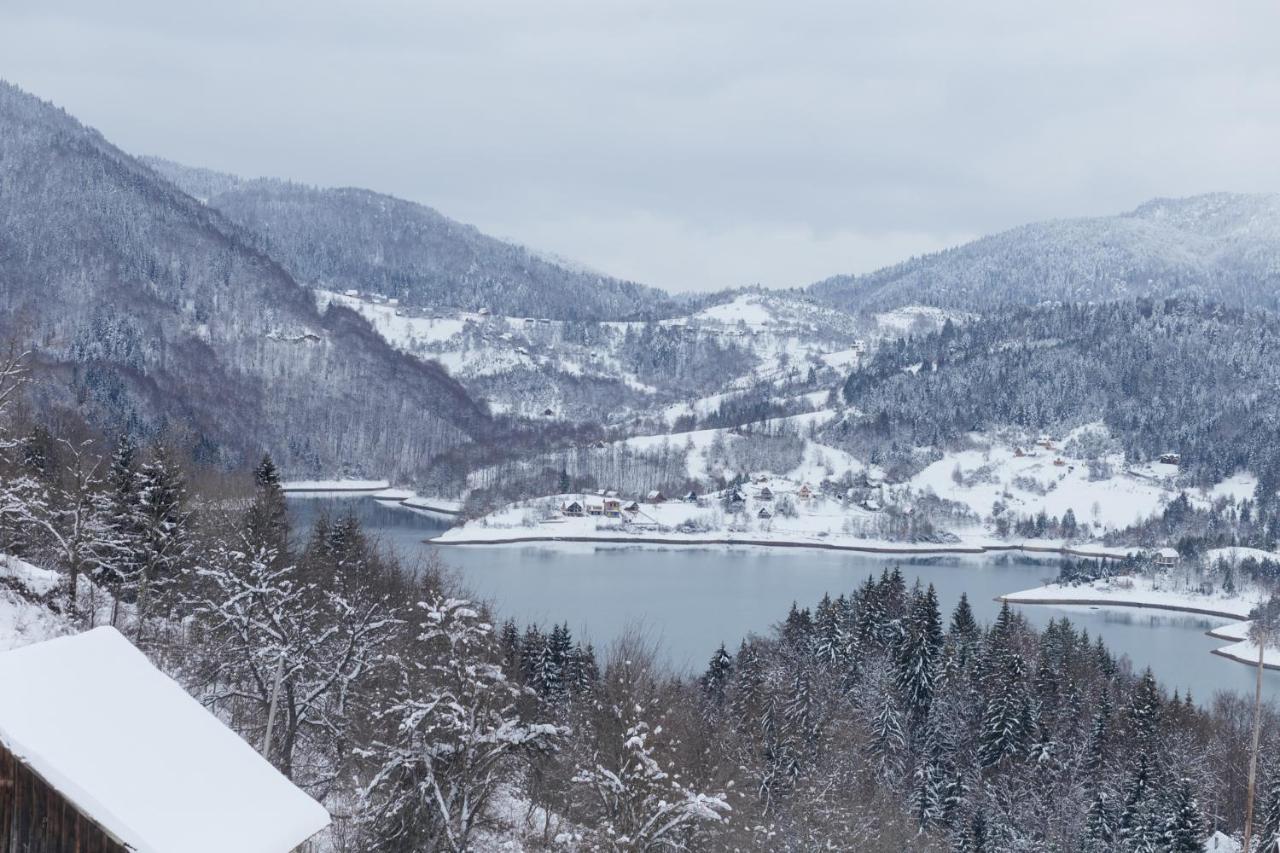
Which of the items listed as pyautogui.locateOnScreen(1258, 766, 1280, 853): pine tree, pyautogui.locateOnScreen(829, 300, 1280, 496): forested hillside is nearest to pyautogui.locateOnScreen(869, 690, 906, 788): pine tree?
pyautogui.locateOnScreen(1258, 766, 1280, 853): pine tree

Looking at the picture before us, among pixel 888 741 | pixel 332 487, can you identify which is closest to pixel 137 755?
pixel 888 741

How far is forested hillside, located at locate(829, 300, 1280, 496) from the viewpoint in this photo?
117125 mm

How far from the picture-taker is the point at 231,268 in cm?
14188

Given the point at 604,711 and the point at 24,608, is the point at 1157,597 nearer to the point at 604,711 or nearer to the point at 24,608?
the point at 604,711

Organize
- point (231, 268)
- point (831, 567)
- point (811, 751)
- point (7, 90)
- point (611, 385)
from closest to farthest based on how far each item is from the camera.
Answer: point (811, 751), point (831, 567), point (231, 268), point (7, 90), point (611, 385)

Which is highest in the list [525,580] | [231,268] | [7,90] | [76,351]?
[7,90]

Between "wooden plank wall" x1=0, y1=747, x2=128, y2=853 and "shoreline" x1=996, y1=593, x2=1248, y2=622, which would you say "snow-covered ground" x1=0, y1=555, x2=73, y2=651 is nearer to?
"wooden plank wall" x1=0, y1=747, x2=128, y2=853

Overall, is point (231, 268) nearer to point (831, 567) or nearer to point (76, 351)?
point (76, 351)

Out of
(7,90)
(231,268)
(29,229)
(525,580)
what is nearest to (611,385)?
(231,268)

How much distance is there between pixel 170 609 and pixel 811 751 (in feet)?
50.2

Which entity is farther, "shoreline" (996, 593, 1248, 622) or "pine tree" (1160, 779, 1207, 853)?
"shoreline" (996, 593, 1248, 622)

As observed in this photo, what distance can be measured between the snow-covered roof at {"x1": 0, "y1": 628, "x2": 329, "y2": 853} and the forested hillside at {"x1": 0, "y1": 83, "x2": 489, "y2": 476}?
275 feet

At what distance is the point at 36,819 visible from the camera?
537cm

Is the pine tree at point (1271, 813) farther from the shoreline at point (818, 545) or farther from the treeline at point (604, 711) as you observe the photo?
the shoreline at point (818, 545)
